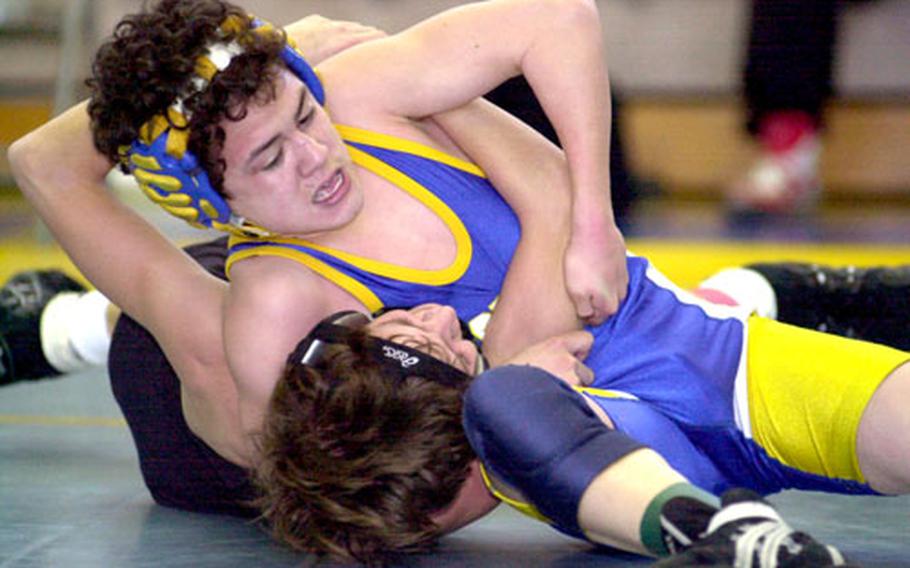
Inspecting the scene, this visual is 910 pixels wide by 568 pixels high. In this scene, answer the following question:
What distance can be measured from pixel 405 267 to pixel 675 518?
716mm

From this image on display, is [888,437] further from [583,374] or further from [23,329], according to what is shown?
[23,329]

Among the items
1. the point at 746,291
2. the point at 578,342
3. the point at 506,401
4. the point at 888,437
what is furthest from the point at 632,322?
the point at 746,291

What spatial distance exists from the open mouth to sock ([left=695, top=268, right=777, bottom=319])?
0.88 m

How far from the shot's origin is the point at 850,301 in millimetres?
2873

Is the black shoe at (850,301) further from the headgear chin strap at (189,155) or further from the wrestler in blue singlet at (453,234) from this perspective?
the headgear chin strap at (189,155)

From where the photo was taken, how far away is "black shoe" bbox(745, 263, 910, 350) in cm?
286

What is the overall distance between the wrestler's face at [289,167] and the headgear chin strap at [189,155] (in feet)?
0.11

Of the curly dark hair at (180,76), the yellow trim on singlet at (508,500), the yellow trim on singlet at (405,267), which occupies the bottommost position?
the yellow trim on singlet at (508,500)

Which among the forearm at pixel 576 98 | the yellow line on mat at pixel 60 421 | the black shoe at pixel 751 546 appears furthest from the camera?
the yellow line on mat at pixel 60 421

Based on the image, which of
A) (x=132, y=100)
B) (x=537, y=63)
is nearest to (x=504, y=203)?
(x=537, y=63)

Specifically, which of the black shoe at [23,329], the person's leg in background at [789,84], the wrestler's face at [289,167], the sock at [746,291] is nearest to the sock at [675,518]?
the wrestler's face at [289,167]

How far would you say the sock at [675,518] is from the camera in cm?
171

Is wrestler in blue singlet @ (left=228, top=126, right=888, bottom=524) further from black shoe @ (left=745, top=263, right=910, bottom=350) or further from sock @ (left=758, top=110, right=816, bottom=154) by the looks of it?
sock @ (left=758, top=110, right=816, bottom=154)

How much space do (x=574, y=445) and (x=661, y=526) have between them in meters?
0.14
